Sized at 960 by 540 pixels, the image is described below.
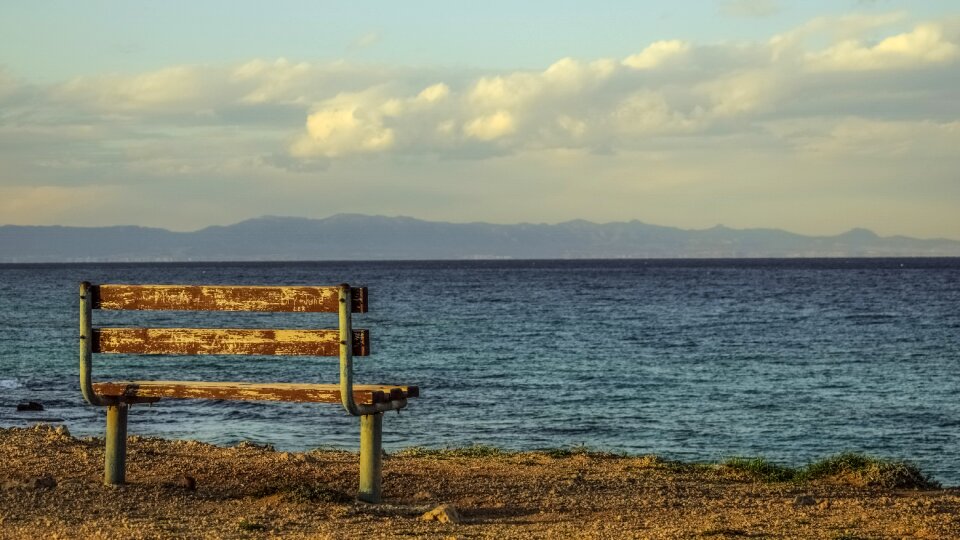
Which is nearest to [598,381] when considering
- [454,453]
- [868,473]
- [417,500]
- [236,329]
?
[454,453]

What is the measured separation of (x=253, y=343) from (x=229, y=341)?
8.8 inches

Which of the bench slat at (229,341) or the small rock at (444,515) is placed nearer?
the small rock at (444,515)

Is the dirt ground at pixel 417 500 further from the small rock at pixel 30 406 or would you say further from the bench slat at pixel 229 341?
the small rock at pixel 30 406

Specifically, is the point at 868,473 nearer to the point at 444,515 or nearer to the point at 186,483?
the point at 444,515

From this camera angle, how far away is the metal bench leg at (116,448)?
34.4 ft

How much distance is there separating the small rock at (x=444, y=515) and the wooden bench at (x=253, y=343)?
2.73 ft

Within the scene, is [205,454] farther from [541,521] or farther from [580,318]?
[580,318]

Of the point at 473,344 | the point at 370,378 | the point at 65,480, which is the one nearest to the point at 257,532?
the point at 65,480

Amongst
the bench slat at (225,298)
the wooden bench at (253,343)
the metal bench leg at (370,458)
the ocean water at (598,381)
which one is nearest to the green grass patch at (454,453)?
the ocean water at (598,381)

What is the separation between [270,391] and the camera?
9.54 m

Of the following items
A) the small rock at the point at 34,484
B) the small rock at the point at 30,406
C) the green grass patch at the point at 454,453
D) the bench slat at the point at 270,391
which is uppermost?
the bench slat at the point at 270,391

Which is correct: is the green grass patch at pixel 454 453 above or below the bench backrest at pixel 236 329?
below

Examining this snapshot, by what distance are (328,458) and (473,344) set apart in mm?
28233

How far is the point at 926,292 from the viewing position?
93.5 metres
